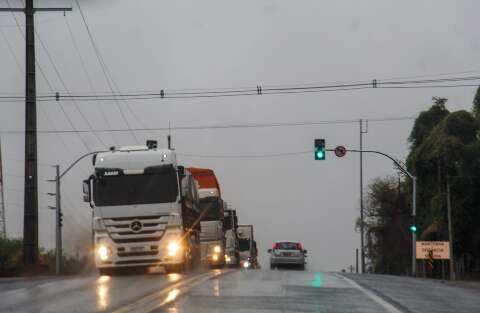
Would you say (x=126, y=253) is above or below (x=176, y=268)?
above

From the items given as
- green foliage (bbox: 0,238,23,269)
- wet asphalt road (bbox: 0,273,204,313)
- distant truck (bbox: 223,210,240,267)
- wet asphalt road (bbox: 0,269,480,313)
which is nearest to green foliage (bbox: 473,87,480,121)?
distant truck (bbox: 223,210,240,267)

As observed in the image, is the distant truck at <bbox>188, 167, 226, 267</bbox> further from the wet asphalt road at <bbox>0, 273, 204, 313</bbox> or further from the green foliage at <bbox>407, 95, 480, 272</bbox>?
the green foliage at <bbox>407, 95, 480, 272</bbox>

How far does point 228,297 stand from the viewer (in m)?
17.3

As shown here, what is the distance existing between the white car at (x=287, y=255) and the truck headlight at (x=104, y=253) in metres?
29.0

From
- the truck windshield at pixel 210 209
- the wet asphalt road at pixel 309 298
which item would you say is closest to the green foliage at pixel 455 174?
the truck windshield at pixel 210 209

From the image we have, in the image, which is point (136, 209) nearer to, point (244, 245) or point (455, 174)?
point (455, 174)

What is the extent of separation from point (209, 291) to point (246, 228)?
4970 cm

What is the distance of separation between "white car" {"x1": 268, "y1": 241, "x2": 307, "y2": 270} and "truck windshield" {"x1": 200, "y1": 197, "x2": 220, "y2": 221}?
48.0 ft

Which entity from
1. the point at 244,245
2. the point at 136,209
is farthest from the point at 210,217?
the point at 244,245

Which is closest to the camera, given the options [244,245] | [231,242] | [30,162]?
[30,162]

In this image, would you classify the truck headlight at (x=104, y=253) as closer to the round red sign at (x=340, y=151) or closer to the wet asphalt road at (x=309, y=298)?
the wet asphalt road at (x=309, y=298)

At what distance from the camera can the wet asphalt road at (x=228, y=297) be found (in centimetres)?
1549

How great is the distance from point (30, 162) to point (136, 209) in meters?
10.6

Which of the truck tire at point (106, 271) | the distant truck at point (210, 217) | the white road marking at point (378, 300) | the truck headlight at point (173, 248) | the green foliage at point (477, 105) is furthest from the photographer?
the green foliage at point (477, 105)
